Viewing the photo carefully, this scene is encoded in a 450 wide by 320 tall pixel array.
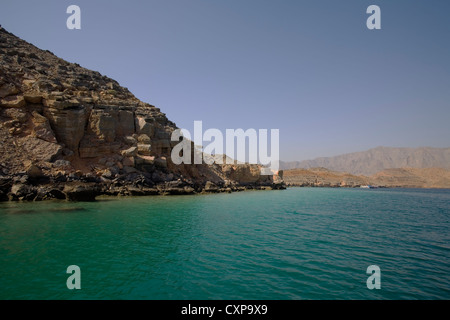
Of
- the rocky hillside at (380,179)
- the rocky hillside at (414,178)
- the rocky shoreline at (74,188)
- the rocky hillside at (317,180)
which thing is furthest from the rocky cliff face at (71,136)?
the rocky hillside at (414,178)

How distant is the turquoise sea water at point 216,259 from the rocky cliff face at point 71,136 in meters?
14.2

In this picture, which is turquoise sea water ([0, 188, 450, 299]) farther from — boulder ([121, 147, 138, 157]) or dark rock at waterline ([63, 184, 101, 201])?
boulder ([121, 147, 138, 157])

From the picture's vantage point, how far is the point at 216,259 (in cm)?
989

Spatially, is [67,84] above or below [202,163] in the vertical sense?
above

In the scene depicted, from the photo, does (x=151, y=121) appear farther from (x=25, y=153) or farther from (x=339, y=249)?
(x=339, y=249)

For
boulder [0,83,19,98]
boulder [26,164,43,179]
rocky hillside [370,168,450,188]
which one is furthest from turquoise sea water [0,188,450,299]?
rocky hillside [370,168,450,188]

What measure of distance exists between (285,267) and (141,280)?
5.23 meters

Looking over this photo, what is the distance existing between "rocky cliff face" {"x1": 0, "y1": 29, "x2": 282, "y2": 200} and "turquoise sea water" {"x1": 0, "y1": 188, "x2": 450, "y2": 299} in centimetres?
1420

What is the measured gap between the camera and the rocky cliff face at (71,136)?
92.3ft

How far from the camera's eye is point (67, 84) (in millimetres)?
41281

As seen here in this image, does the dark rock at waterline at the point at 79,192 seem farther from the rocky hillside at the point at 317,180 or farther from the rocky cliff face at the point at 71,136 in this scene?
the rocky hillside at the point at 317,180

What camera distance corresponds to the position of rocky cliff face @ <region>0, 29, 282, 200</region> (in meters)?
28.1

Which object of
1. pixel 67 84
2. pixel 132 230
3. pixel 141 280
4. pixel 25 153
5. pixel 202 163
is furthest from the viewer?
pixel 202 163
